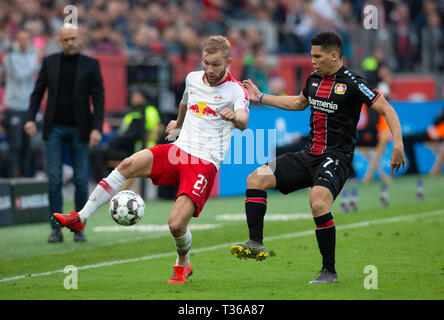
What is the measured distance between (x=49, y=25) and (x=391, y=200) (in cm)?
796

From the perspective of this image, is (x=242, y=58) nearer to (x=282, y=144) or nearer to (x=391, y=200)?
(x=282, y=144)

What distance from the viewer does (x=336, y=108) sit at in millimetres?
7859

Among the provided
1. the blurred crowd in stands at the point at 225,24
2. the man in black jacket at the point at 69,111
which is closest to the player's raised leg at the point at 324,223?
the man in black jacket at the point at 69,111

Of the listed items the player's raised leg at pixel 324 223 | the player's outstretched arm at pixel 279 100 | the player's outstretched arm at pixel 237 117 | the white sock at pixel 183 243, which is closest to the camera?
the player's outstretched arm at pixel 237 117

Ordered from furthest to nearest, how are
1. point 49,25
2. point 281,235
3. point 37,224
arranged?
point 49,25
point 37,224
point 281,235

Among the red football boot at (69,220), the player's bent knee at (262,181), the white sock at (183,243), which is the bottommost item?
the white sock at (183,243)

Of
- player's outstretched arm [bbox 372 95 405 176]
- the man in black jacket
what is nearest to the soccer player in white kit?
player's outstretched arm [bbox 372 95 405 176]

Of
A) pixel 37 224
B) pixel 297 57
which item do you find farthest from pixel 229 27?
pixel 37 224

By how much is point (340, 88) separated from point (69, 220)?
265 cm

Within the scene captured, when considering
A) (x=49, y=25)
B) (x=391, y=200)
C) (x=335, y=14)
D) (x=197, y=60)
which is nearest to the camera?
(x=391, y=200)

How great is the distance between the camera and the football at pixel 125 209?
7.92 metres

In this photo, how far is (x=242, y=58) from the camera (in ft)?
67.5

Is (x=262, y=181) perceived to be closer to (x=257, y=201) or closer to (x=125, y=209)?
(x=257, y=201)

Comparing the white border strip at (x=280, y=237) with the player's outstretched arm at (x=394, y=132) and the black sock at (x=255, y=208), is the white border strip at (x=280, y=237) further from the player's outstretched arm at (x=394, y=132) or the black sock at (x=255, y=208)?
the player's outstretched arm at (x=394, y=132)
